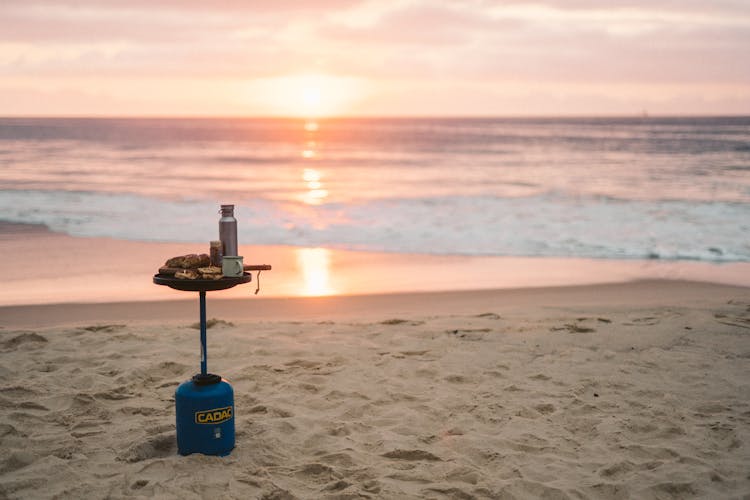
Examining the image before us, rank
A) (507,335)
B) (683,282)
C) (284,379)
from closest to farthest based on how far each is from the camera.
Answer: (284,379), (507,335), (683,282)

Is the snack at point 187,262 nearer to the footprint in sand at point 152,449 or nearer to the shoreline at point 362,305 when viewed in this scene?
the footprint in sand at point 152,449

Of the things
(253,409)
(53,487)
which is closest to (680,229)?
(253,409)

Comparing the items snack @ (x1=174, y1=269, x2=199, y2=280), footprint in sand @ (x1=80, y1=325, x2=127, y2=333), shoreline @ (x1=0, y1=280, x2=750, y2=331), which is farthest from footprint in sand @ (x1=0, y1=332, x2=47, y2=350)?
snack @ (x1=174, y1=269, x2=199, y2=280)

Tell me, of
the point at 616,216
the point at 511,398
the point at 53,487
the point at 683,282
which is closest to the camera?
the point at 53,487

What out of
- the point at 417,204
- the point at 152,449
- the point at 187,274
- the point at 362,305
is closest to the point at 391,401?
the point at 152,449

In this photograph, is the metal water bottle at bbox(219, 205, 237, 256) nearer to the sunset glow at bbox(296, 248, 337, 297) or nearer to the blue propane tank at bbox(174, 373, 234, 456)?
the blue propane tank at bbox(174, 373, 234, 456)

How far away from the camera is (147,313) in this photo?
7676 mm

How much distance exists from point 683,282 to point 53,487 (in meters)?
8.16

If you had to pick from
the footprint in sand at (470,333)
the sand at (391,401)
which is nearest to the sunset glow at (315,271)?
the sand at (391,401)

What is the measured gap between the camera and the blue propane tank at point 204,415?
3.97 metres

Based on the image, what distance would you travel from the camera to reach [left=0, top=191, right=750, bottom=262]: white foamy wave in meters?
12.6

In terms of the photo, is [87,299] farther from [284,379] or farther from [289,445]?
[289,445]

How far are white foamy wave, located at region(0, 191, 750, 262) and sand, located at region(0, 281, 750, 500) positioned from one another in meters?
4.76

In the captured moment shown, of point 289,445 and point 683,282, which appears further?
point 683,282
